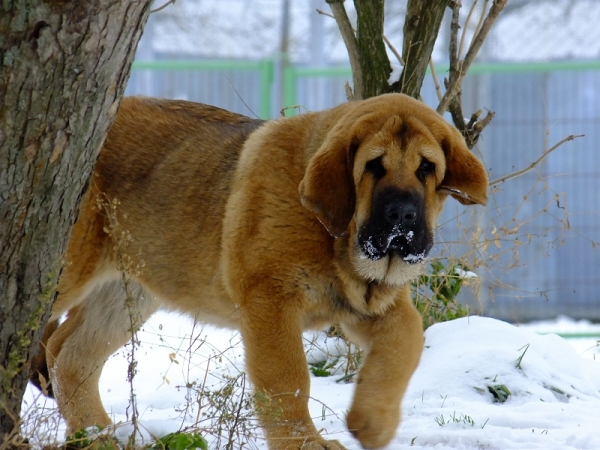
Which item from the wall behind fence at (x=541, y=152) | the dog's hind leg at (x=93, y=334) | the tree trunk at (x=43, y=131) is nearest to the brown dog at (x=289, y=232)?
the dog's hind leg at (x=93, y=334)

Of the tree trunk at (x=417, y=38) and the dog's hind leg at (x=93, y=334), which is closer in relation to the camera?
the dog's hind leg at (x=93, y=334)

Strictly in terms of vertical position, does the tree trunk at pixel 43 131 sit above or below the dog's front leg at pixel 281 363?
above

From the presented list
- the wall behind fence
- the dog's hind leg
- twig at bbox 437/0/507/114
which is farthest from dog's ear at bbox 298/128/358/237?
the wall behind fence

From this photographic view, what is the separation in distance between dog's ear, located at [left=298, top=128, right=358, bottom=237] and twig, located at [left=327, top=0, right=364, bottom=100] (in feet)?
4.81

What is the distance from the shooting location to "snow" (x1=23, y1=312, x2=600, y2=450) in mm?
3775

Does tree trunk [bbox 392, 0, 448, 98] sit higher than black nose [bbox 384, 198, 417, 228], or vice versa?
tree trunk [bbox 392, 0, 448, 98]

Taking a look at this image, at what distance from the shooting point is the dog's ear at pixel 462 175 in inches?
144

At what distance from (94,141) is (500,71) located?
749 centimetres

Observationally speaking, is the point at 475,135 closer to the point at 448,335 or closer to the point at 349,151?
the point at 448,335

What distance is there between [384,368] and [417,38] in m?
2.11

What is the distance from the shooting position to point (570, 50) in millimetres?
10375

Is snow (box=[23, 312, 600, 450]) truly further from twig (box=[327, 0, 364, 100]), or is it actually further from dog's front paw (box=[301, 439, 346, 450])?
twig (box=[327, 0, 364, 100])

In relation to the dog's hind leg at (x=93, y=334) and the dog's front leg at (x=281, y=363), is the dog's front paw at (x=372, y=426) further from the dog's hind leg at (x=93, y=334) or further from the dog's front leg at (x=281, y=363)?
the dog's hind leg at (x=93, y=334)

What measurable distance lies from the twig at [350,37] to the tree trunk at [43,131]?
241 cm
